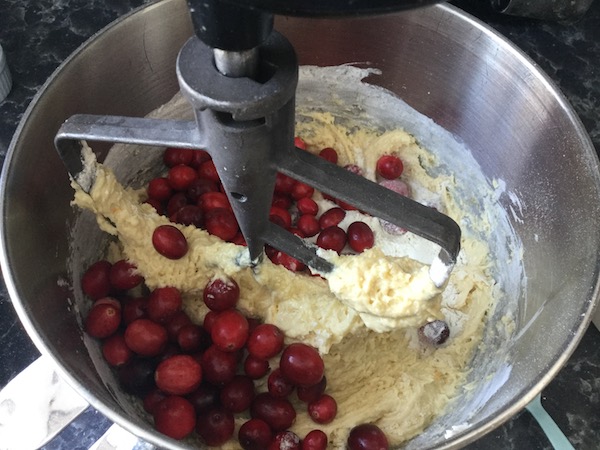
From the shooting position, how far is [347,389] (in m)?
1.17

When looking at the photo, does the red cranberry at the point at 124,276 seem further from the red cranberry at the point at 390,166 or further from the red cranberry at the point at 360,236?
the red cranberry at the point at 390,166

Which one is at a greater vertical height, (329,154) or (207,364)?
(329,154)

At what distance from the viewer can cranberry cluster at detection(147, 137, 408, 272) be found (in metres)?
1.27

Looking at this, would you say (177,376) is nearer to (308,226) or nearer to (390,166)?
(308,226)

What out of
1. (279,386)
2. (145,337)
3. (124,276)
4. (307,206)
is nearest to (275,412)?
(279,386)

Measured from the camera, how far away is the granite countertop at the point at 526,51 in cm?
113

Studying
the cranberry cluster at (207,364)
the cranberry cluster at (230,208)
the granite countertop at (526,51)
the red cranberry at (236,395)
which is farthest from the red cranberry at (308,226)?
the granite countertop at (526,51)

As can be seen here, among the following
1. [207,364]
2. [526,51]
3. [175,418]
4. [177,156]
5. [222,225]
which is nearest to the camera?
[175,418]

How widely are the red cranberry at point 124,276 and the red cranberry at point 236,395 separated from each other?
28 centimetres

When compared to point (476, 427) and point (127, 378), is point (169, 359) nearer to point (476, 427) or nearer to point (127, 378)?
point (127, 378)

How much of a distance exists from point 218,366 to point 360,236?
0.44m

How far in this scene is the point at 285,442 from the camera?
1043 mm

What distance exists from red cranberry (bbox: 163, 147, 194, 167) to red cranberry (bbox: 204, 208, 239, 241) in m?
0.18

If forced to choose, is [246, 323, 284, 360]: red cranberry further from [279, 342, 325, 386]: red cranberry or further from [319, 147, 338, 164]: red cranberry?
[319, 147, 338, 164]: red cranberry
